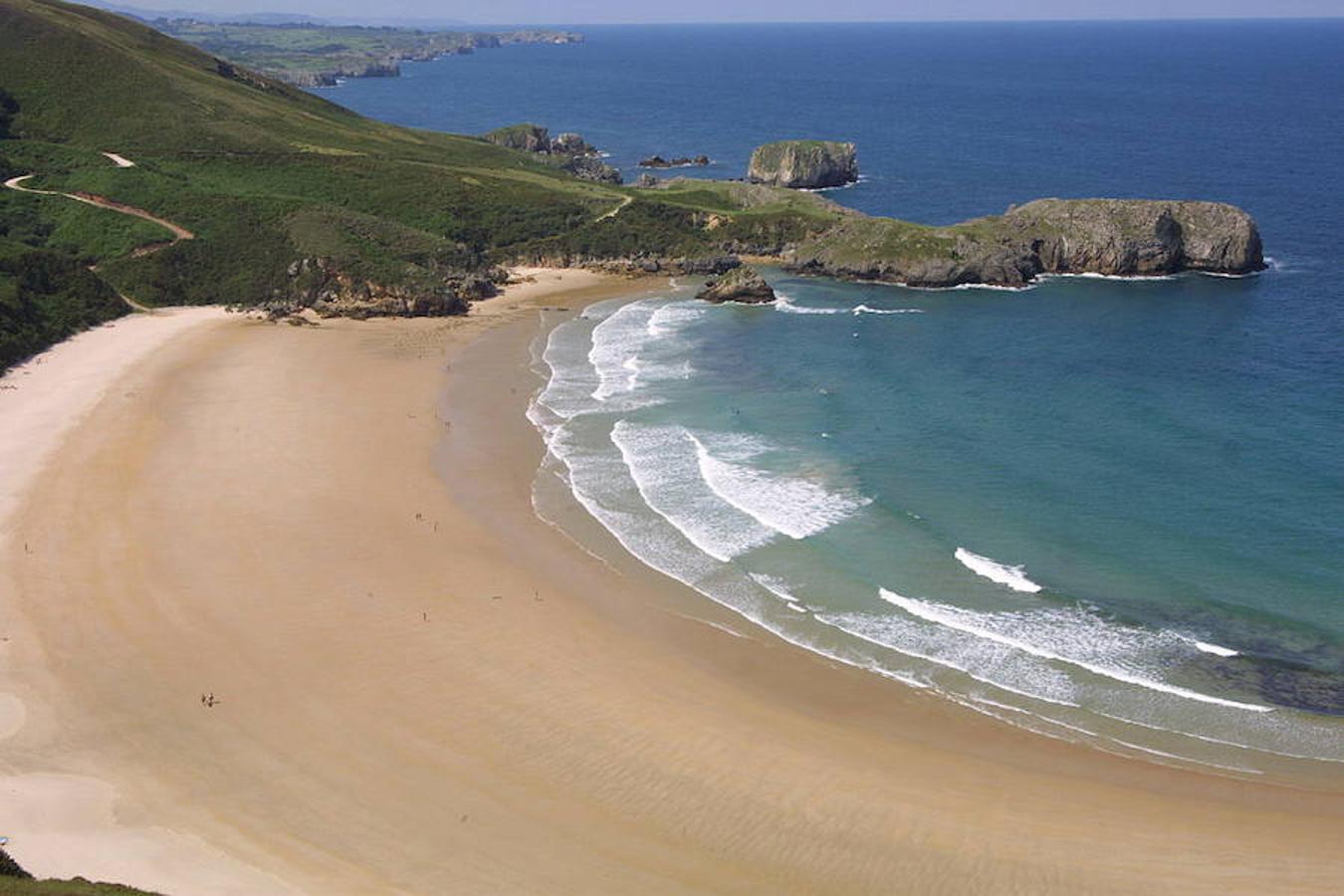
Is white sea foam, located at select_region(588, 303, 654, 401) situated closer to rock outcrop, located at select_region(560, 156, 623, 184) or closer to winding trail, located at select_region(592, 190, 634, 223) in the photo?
winding trail, located at select_region(592, 190, 634, 223)

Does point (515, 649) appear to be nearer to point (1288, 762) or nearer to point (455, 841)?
point (455, 841)

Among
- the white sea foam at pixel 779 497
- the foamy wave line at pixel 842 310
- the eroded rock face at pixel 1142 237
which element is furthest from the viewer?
the eroded rock face at pixel 1142 237

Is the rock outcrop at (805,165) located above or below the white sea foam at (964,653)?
below

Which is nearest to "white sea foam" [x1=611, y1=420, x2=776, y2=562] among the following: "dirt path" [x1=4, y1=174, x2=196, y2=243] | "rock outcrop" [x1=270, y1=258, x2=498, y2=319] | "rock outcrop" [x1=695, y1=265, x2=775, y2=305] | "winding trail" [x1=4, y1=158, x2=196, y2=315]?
"rock outcrop" [x1=695, y1=265, x2=775, y2=305]

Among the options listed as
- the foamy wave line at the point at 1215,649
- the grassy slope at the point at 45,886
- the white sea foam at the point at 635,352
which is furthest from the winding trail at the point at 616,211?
the grassy slope at the point at 45,886

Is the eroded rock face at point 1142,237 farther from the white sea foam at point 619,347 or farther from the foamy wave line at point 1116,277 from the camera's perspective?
the white sea foam at point 619,347

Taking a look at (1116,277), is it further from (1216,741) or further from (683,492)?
(1216,741)

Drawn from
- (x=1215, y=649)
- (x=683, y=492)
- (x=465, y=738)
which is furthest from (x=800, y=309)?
(x=465, y=738)

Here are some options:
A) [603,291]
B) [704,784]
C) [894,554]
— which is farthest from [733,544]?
[603,291]
